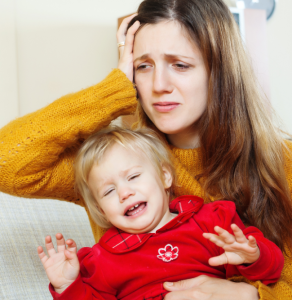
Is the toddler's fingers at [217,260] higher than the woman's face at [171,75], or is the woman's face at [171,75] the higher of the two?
the woman's face at [171,75]

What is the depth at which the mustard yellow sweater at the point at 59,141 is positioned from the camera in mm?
1159

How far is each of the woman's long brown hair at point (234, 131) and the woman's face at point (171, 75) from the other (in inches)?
1.2

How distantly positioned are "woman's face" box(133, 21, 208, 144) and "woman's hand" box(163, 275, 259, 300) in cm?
51

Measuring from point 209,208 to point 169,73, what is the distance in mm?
461

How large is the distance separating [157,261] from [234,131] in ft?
1.78

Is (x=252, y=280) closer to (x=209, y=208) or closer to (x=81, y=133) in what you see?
(x=209, y=208)

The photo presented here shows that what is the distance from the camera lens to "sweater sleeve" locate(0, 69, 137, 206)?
3.81ft

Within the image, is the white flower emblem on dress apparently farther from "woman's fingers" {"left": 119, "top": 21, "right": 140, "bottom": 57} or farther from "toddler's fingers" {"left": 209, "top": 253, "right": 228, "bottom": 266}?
"woman's fingers" {"left": 119, "top": 21, "right": 140, "bottom": 57}

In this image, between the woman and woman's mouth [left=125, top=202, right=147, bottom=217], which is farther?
the woman

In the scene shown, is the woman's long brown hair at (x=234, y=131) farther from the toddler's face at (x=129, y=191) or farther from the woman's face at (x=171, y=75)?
the toddler's face at (x=129, y=191)

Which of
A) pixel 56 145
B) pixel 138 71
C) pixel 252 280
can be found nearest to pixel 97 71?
pixel 138 71

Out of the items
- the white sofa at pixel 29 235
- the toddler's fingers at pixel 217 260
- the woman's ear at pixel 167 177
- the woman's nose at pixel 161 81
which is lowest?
the white sofa at pixel 29 235

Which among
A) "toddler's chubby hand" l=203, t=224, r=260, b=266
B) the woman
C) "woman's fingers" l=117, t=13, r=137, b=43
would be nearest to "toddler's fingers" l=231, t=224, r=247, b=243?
"toddler's chubby hand" l=203, t=224, r=260, b=266

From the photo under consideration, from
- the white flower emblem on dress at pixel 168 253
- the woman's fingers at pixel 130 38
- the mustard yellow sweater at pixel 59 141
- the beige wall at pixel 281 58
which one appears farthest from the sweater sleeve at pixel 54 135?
the beige wall at pixel 281 58
